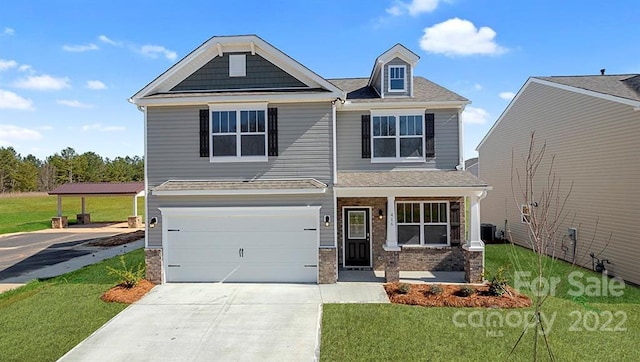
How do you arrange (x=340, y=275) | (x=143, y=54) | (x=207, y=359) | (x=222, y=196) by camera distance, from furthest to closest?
(x=143, y=54), (x=340, y=275), (x=222, y=196), (x=207, y=359)

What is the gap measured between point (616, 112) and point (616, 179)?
7.43 feet

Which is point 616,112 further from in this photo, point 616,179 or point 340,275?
point 340,275

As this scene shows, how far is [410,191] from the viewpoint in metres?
10.9

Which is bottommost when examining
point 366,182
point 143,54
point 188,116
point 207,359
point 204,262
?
point 207,359

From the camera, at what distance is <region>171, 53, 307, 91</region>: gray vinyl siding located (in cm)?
1138

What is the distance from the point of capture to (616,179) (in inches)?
461

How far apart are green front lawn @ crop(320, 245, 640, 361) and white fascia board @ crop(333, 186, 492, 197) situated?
3.52 metres

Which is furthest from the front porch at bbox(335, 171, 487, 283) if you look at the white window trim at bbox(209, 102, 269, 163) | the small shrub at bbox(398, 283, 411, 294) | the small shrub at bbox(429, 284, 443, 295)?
the white window trim at bbox(209, 102, 269, 163)

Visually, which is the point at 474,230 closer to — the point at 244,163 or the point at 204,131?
the point at 244,163

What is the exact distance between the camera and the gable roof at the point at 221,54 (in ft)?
36.2

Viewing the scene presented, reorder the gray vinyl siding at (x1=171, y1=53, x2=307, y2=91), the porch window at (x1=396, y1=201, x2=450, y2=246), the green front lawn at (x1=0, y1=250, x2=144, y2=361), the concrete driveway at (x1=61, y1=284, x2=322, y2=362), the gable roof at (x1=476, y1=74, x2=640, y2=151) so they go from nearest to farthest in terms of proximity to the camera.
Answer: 1. the concrete driveway at (x1=61, y1=284, x2=322, y2=362)
2. the green front lawn at (x1=0, y1=250, x2=144, y2=361)
3. the gray vinyl siding at (x1=171, y1=53, x2=307, y2=91)
4. the gable roof at (x1=476, y1=74, x2=640, y2=151)
5. the porch window at (x1=396, y1=201, x2=450, y2=246)

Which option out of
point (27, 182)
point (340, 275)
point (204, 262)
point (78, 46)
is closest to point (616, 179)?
point (340, 275)

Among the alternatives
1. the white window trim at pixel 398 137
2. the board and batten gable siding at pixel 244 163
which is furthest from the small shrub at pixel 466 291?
the white window trim at pixel 398 137

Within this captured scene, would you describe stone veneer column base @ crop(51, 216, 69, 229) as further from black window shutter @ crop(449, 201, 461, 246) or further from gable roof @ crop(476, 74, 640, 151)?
gable roof @ crop(476, 74, 640, 151)
